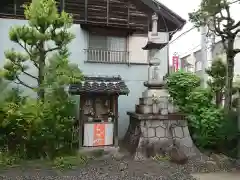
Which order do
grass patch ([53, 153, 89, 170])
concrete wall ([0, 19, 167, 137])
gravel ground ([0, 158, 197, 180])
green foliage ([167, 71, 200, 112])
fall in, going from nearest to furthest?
1. gravel ground ([0, 158, 197, 180])
2. grass patch ([53, 153, 89, 170])
3. green foliage ([167, 71, 200, 112])
4. concrete wall ([0, 19, 167, 137])

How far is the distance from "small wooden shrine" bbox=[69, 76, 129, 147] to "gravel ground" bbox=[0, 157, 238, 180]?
38.0 inches

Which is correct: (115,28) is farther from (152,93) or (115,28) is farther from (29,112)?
(29,112)

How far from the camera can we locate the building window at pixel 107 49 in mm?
12680

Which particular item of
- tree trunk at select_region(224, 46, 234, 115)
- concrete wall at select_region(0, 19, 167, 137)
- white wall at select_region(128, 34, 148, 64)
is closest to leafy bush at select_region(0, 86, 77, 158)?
concrete wall at select_region(0, 19, 167, 137)

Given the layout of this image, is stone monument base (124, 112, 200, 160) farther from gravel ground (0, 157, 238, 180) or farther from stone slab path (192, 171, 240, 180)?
stone slab path (192, 171, 240, 180)

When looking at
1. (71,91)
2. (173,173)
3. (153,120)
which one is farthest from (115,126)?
(173,173)

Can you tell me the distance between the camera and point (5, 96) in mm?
9023

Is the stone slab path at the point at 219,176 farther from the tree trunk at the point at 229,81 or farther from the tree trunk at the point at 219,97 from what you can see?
the tree trunk at the point at 219,97

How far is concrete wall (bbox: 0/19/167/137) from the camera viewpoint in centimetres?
1239

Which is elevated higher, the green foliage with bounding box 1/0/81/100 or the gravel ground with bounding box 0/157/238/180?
the green foliage with bounding box 1/0/81/100

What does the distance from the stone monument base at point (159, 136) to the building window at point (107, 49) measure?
394 cm

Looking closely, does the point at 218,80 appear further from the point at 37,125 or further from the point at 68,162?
the point at 37,125

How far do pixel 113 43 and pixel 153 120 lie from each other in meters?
5.00

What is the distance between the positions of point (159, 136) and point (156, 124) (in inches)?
17.5
